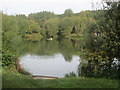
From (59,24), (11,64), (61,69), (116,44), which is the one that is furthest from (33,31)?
(116,44)

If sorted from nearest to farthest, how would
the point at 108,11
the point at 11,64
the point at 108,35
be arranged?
1. the point at 108,35
2. the point at 108,11
3. the point at 11,64

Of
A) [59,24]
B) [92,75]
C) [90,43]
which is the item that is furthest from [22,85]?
[59,24]

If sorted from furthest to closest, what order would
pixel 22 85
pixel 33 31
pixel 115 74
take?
pixel 33 31
pixel 115 74
pixel 22 85

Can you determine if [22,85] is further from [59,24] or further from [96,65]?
[59,24]

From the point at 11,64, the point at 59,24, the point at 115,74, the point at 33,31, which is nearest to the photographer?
the point at 115,74

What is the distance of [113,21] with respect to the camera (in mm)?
8805

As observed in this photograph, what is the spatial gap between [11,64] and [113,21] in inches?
244

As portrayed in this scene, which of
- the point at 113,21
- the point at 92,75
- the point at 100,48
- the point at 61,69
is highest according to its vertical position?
the point at 113,21

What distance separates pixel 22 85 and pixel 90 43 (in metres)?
5.24

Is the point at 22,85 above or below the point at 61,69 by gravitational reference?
above

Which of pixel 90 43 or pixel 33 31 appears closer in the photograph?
pixel 90 43

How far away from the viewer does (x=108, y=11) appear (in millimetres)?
9508

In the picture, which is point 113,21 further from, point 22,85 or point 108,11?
point 22,85

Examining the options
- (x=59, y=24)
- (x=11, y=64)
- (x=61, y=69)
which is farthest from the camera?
(x=59, y=24)
